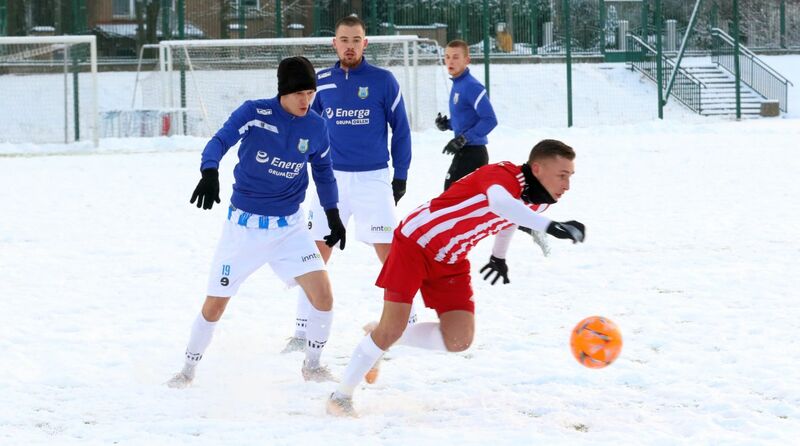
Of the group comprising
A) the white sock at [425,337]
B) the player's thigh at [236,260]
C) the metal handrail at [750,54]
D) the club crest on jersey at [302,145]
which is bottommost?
the white sock at [425,337]

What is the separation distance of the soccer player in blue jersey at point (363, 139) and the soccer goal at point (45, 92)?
16437 millimetres

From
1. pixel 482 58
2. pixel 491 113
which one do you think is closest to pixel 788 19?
pixel 482 58

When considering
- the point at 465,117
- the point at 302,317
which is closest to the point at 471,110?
the point at 465,117

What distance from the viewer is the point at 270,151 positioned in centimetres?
537

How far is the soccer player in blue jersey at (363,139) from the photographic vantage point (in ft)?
21.6

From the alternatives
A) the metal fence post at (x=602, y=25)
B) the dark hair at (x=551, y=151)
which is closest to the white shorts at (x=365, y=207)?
the dark hair at (x=551, y=151)

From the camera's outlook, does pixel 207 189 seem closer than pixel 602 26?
Yes

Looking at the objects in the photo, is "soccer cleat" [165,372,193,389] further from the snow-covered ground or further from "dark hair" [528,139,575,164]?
"dark hair" [528,139,575,164]

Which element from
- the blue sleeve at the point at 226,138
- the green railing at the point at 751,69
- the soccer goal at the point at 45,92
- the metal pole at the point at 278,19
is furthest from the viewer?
the green railing at the point at 751,69

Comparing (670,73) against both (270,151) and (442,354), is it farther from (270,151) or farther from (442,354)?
(270,151)

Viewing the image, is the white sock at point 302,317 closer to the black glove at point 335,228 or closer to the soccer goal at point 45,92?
the black glove at point 335,228

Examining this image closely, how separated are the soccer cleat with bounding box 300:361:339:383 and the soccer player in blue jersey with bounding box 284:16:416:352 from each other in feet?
3.71

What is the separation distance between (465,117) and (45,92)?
1536 cm

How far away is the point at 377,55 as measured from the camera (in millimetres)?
24391
